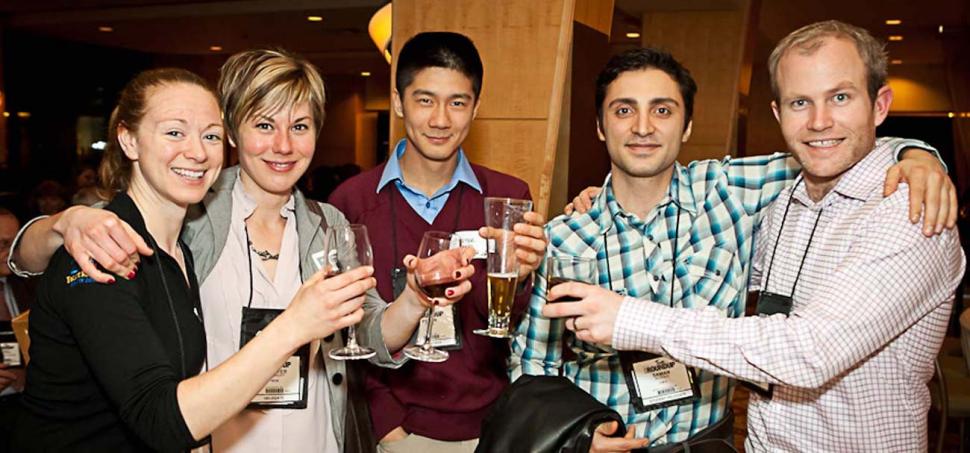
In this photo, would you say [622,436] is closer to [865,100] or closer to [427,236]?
[427,236]

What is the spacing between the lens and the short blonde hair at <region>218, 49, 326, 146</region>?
7.12ft

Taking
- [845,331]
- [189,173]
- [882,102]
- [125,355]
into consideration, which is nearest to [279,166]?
[189,173]

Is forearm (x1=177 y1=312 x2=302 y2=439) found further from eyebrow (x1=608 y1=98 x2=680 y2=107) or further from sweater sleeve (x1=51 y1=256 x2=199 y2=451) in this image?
eyebrow (x1=608 y1=98 x2=680 y2=107)

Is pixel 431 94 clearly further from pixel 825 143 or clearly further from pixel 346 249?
pixel 825 143

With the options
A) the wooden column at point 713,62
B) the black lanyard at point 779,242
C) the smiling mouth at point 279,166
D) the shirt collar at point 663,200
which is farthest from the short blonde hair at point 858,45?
the wooden column at point 713,62

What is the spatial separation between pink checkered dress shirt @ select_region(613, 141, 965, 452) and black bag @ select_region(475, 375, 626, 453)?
0.20 m

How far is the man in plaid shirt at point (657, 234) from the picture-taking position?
7.13ft

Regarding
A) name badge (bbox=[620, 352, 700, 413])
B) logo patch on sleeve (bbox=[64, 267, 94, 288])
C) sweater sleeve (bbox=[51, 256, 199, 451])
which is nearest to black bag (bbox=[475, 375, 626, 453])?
name badge (bbox=[620, 352, 700, 413])

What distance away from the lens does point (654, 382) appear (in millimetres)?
2111

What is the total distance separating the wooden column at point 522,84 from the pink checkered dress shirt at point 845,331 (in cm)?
216

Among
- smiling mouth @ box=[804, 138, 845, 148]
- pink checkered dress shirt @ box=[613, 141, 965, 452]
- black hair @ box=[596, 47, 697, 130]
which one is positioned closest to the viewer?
pink checkered dress shirt @ box=[613, 141, 965, 452]

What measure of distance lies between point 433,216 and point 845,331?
135 cm

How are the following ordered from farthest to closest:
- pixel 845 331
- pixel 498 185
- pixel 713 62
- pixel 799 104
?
pixel 713 62 → pixel 498 185 → pixel 799 104 → pixel 845 331

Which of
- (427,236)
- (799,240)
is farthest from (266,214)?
(799,240)
